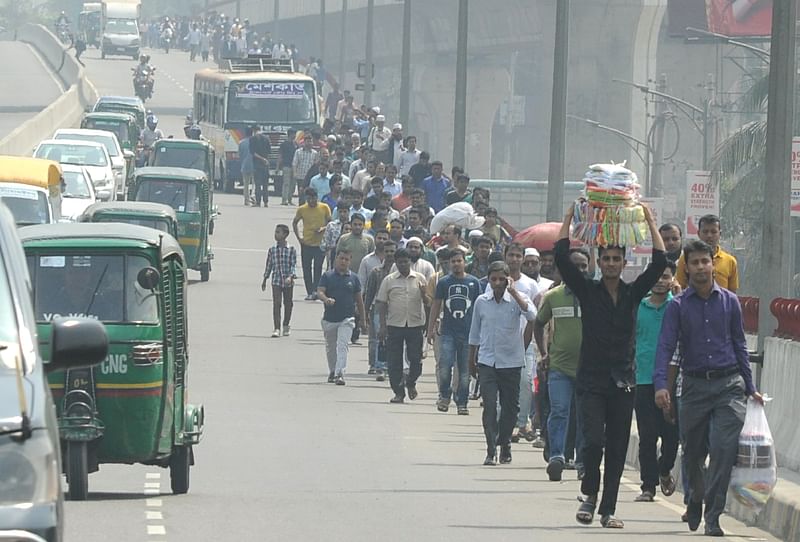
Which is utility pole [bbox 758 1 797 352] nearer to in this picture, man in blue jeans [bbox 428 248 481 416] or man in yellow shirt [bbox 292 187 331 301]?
man in blue jeans [bbox 428 248 481 416]

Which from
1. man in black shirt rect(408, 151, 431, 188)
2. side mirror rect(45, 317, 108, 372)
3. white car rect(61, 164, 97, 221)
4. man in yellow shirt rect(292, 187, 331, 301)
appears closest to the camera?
side mirror rect(45, 317, 108, 372)

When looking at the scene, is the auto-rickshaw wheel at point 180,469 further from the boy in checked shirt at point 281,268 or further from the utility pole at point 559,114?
the utility pole at point 559,114

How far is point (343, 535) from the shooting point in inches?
482

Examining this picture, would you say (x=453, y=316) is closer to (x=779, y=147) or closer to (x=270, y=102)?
(x=779, y=147)

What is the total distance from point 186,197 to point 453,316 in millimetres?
15286

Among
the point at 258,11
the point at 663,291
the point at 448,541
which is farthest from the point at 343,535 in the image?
the point at 258,11

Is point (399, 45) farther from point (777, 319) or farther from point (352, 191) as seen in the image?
point (777, 319)

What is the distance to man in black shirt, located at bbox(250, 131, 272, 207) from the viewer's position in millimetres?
50250

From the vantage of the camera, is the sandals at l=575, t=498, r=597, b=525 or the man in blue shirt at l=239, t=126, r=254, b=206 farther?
Result: the man in blue shirt at l=239, t=126, r=254, b=206

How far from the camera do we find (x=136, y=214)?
28484 mm

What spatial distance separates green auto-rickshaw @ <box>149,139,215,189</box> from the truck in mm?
67723

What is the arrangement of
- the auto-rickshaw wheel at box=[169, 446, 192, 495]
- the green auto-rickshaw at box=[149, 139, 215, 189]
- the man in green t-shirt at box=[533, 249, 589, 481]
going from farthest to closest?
the green auto-rickshaw at box=[149, 139, 215, 189], the man in green t-shirt at box=[533, 249, 589, 481], the auto-rickshaw wheel at box=[169, 446, 192, 495]

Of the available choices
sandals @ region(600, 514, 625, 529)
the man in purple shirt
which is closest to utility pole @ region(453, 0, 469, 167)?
sandals @ region(600, 514, 625, 529)

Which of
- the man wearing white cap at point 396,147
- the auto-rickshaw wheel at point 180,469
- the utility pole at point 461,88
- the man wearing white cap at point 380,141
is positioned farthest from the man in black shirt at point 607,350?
the man wearing white cap at point 380,141
